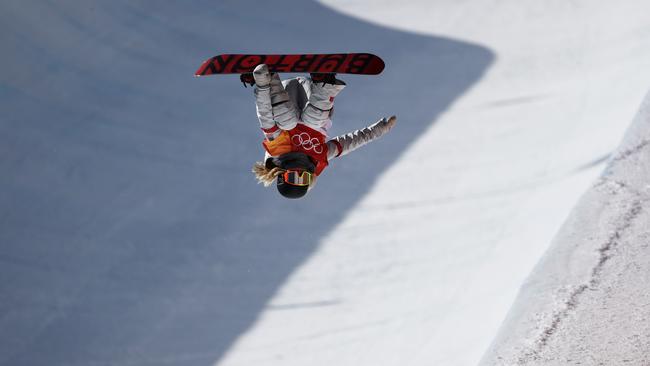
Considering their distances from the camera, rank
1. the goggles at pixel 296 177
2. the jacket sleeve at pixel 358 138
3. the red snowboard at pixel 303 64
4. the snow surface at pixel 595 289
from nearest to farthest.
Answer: the red snowboard at pixel 303 64
the goggles at pixel 296 177
the jacket sleeve at pixel 358 138
the snow surface at pixel 595 289

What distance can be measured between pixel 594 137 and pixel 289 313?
2.80m

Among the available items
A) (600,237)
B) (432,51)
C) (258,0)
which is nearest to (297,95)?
(600,237)

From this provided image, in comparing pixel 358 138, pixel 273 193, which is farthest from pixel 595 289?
pixel 273 193

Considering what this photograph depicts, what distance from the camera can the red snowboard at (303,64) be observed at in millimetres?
4070

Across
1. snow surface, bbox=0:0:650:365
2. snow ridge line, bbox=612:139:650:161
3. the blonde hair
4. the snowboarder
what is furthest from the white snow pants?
snow ridge line, bbox=612:139:650:161

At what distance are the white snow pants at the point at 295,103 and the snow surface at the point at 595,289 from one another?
1645 millimetres

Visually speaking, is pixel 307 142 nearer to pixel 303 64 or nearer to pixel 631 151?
pixel 303 64

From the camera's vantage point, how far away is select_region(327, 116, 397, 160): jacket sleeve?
4.71 m

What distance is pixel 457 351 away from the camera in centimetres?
550

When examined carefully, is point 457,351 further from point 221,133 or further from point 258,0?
point 258,0

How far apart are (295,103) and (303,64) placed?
47 cm

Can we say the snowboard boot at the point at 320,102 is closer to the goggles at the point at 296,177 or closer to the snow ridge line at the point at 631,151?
the goggles at the point at 296,177

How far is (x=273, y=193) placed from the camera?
777 centimetres

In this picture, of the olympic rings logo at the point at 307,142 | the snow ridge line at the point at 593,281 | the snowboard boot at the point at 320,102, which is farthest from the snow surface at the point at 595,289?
the snowboard boot at the point at 320,102
